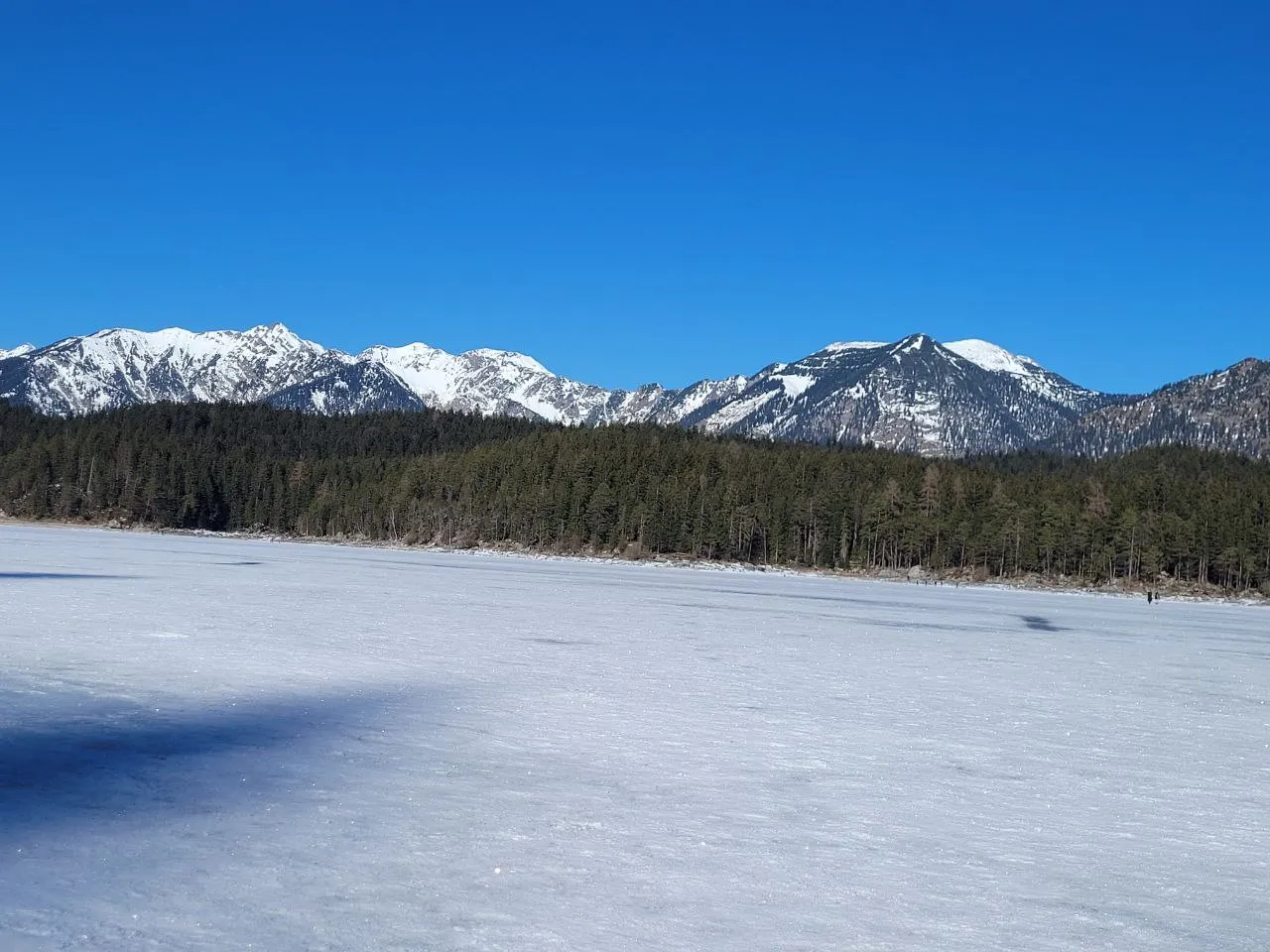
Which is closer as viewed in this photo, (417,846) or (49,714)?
(417,846)

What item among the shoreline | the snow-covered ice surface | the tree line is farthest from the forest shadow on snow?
the tree line

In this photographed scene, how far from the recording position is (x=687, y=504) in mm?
116688

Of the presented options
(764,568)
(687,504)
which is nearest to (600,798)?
(764,568)

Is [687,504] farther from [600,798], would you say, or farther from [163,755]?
[600,798]

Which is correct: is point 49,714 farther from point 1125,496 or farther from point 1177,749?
point 1125,496

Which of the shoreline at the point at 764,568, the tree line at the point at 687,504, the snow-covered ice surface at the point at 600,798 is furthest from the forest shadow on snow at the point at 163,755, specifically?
the tree line at the point at 687,504

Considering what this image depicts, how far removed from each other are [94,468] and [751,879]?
492 ft

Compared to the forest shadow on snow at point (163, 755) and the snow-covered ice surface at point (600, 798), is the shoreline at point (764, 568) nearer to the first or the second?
the snow-covered ice surface at point (600, 798)

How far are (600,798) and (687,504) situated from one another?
108m

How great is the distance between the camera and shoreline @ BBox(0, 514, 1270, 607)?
3546 inches

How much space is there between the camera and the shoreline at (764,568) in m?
90.1

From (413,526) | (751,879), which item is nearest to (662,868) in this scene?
(751,879)

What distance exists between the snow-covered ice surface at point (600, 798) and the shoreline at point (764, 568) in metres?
76.1

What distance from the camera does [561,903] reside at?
21.4 ft
